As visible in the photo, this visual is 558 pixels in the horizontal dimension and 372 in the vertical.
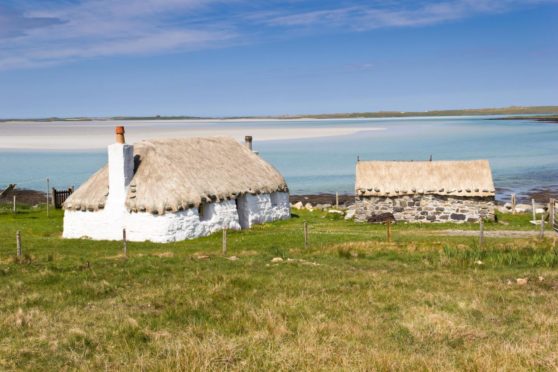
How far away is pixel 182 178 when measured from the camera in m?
30.5

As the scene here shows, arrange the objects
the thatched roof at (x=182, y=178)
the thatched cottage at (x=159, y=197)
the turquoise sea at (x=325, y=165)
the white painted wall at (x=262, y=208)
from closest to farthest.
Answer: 1. the thatched cottage at (x=159, y=197)
2. the thatched roof at (x=182, y=178)
3. the white painted wall at (x=262, y=208)
4. the turquoise sea at (x=325, y=165)

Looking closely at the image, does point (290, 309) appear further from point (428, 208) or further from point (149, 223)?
point (428, 208)

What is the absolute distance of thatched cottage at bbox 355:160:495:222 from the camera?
34844 mm

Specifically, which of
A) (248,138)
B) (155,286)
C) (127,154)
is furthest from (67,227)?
(155,286)

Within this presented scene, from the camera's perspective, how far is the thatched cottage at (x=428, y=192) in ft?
114

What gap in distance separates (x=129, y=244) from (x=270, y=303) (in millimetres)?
15572

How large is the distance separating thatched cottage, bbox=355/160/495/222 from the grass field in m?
12.9

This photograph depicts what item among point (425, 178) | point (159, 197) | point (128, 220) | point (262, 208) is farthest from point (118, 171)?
point (425, 178)

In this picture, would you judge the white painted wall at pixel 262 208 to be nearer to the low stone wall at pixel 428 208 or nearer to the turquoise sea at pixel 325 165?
the low stone wall at pixel 428 208

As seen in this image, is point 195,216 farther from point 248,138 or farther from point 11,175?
point 11,175

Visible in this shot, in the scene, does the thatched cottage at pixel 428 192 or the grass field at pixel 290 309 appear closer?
the grass field at pixel 290 309

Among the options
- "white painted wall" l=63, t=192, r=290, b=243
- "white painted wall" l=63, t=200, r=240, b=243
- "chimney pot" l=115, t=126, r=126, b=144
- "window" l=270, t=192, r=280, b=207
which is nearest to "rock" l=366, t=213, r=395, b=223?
"window" l=270, t=192, r=280, b=207

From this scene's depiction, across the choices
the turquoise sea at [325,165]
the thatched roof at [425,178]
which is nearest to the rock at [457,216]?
the thatched roof at [425,178]

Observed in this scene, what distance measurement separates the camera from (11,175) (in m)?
79.9
